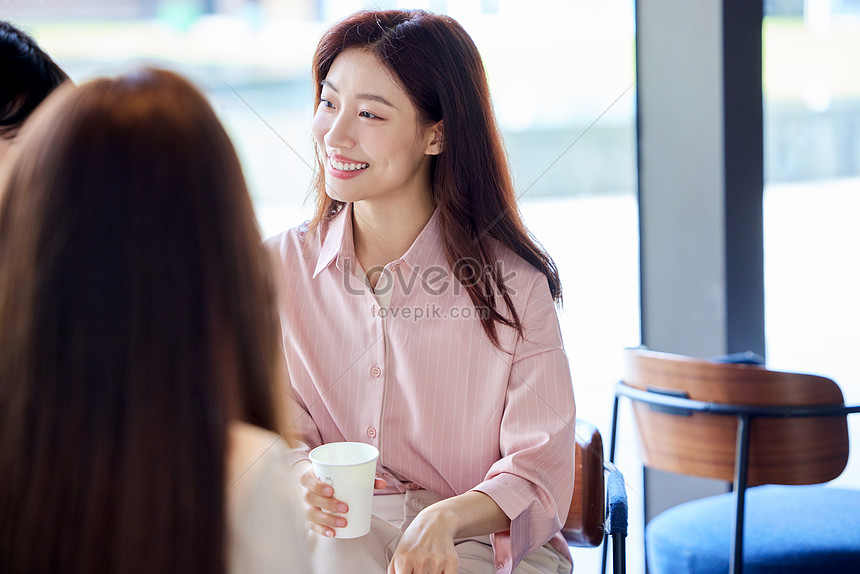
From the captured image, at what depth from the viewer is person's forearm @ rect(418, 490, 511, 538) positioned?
106cm

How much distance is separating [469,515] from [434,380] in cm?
24

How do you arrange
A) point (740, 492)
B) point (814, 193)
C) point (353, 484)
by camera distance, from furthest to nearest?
1. point (814, 193)
2. point (740, 492)
3. point (353, 484)

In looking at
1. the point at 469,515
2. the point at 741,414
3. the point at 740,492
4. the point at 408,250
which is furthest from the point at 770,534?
the point at 408,250

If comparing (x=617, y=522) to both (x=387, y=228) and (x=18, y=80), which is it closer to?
(x=387, y=228)

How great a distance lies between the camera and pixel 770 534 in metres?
1.50

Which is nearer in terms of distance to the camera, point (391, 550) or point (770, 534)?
point (391, 550)

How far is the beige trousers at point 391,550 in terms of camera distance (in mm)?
1063

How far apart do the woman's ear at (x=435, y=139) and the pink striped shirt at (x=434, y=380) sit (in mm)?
133

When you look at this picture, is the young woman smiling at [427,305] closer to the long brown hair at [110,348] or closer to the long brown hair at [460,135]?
the long brown hair at [460,135]

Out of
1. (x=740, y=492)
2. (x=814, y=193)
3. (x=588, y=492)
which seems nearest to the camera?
(x=588, y=492)

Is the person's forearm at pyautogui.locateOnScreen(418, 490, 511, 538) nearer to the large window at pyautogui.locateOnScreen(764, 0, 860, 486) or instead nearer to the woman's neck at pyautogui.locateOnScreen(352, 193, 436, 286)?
the woman's neck at pyautogui.locateOnScreen(352, 193, 436, 286)

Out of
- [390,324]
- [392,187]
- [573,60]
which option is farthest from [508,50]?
[390,324]

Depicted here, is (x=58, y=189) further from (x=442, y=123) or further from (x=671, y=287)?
(x=671, y=287)

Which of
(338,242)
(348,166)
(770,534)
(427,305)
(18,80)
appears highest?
(18,80)
